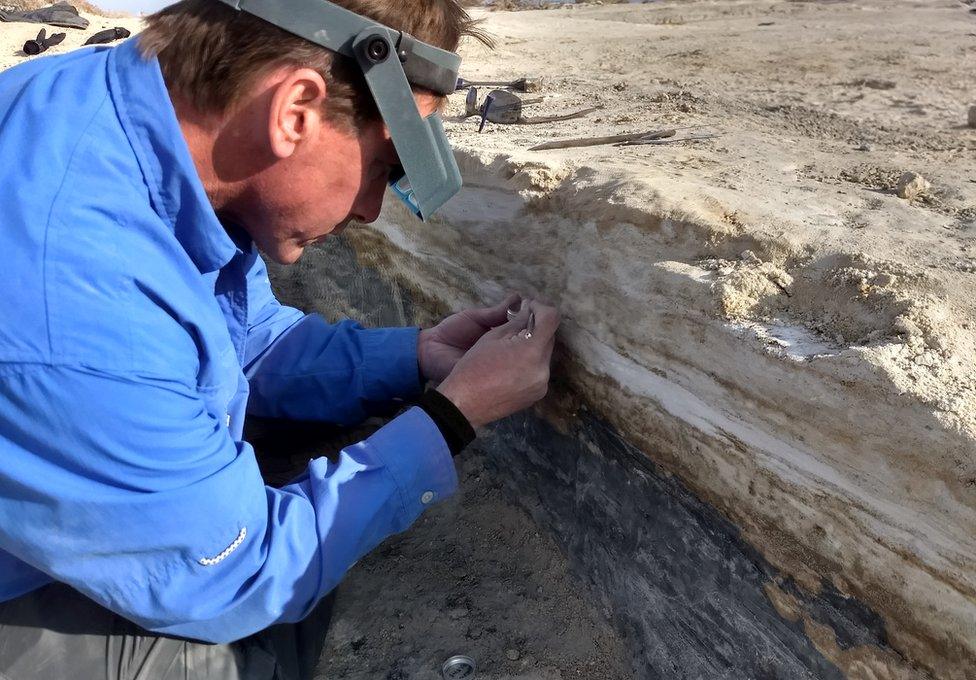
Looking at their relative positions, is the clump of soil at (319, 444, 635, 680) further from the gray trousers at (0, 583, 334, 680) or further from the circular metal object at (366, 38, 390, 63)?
the circular metal object at (366, 38, 390, 63)

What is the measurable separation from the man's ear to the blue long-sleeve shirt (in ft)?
0.51

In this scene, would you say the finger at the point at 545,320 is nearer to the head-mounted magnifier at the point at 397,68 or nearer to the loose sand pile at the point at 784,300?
the loose sand pile at the point at 784,300

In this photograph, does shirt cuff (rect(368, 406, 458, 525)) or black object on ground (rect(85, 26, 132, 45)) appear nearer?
shirt cuff (rect(368, 406, 458, 525))

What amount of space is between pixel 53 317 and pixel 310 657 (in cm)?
109

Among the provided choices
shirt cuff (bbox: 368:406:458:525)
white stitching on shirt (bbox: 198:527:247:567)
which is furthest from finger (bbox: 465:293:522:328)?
white stitching on shirt (bbox: 198:527:247:567)

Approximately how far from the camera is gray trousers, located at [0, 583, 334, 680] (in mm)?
1454

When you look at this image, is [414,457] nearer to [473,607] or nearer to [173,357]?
[173,357]

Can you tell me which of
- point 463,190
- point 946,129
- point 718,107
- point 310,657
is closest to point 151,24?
point 463,190

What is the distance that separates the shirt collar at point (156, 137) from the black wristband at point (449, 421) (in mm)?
558

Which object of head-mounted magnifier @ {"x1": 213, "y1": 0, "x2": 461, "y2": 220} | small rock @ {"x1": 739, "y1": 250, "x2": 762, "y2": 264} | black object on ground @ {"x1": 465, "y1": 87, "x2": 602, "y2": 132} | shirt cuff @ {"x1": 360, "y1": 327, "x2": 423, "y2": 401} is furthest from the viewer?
black object on ground @ {"x1": 465, "y1": 87, "x2": 602, "y2": 132}

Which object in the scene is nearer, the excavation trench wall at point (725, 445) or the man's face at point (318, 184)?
the excavation trench wall at point (725, 445)

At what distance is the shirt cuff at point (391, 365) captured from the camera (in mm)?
1914

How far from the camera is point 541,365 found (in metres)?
1.63

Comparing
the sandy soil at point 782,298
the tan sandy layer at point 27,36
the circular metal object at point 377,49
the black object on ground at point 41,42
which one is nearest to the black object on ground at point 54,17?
the tan sandy layer at point 27,36
